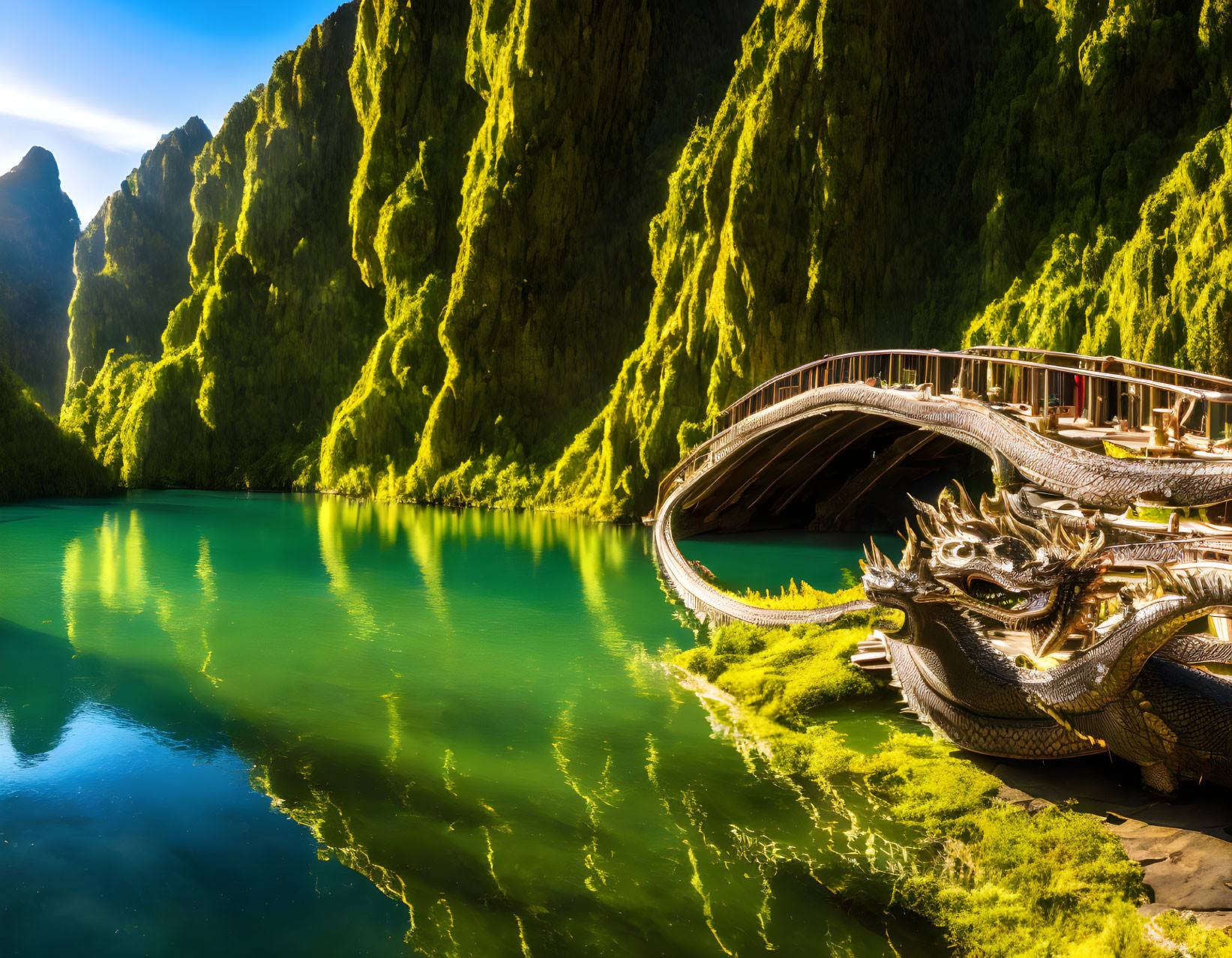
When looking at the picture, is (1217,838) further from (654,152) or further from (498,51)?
(498,51)

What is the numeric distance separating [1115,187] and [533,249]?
30.1 m

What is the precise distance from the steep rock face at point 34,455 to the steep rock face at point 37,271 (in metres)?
50.1

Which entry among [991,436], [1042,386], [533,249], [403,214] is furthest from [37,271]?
[991,436]

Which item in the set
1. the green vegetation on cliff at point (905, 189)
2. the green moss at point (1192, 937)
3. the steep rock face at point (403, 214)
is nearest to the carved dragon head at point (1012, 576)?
the green moss at point (1192, 937)

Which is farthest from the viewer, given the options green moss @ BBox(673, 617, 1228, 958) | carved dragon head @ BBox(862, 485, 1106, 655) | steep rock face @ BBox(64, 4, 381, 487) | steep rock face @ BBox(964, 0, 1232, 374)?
steep rock face @ BBox(64, 4, 381, 487)

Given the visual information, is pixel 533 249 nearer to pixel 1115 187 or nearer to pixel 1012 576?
pixel 1115 187

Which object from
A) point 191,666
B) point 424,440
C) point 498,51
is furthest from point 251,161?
point 191,666

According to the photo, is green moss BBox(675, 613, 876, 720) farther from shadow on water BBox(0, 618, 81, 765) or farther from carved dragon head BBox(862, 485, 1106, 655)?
shadow on water BBox(0, 618, 81, 765)

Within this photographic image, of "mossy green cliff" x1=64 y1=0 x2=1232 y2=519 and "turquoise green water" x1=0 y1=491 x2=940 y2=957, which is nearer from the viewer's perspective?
"turquoise green water" x1=0 y1=491 x2=940 y2=957

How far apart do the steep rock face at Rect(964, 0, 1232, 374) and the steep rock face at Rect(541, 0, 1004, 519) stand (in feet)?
10.3

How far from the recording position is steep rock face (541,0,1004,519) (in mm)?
35312

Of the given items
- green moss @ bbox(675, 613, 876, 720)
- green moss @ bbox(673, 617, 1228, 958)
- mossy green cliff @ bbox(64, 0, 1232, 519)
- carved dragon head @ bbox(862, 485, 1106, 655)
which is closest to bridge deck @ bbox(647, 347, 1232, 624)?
green moss @ bbox(675, 613, 876, 720)

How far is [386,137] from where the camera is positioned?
192 feet

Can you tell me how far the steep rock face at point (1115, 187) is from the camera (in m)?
24.8
